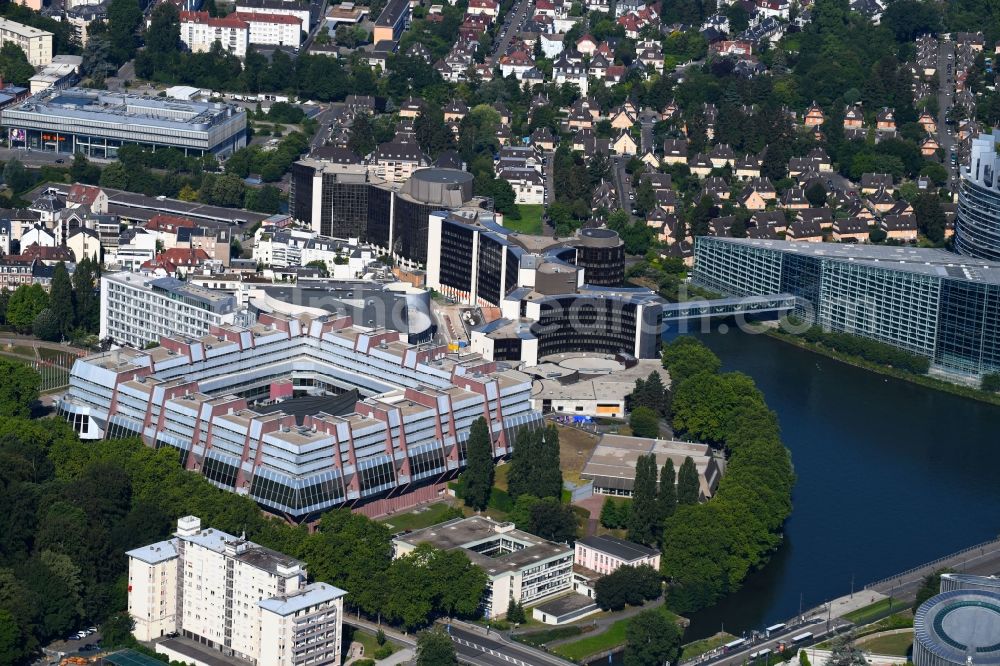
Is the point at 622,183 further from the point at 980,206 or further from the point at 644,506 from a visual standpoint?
the point at 644,506

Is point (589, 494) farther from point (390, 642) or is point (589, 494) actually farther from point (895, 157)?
point (895, 157)

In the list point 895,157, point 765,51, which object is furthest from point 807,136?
point 765,51

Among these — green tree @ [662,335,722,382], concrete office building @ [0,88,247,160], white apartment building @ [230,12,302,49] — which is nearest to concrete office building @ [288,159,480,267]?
concrete office building @ [0,88,247,160]

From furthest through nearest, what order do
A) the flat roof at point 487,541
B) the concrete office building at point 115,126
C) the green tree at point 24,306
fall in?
the concrete office building at point 115,126 → the green tree at point 24,306 → the flat roof at point 487,541

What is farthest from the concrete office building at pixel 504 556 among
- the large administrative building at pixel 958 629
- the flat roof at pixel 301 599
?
the large administrative building at pixel 958 629

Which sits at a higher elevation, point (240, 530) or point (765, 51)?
point (765, 51)

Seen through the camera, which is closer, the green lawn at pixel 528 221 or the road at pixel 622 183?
the green lawn at pixel 528 221

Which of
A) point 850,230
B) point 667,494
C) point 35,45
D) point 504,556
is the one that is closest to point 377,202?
point 850,230

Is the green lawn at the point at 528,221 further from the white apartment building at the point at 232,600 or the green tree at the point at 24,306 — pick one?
the white apartment building at the point at 232,600
